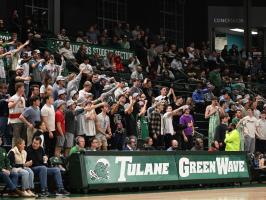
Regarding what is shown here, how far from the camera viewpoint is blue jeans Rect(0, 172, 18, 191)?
17.4m

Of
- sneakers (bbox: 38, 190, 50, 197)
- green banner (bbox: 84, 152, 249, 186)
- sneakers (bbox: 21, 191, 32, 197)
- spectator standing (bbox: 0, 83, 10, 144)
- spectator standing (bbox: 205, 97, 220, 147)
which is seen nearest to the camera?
sneakers (bbox: 21, 191, 32, 197)

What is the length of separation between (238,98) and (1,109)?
45.6ft

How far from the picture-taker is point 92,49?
3059cm

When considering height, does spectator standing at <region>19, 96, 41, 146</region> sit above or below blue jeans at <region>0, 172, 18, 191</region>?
above

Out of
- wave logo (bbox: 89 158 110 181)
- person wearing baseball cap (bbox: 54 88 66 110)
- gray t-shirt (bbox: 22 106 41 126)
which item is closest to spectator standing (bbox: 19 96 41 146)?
gray t-shirt (bbox: 22 106 41 126)

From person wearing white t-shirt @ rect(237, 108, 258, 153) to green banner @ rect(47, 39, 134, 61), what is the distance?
289 inches

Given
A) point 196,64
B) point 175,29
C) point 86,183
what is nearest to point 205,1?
point 175,29

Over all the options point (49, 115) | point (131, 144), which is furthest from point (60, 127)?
point (131, 144)

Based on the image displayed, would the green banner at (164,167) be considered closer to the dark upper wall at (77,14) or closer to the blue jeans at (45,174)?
the blue jeans at (45,174)

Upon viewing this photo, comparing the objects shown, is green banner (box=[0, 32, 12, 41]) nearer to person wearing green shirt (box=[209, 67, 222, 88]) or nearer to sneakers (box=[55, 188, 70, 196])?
sneakers (box=[55, 188, 70, 196])

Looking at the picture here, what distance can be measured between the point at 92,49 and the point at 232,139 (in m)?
8.24

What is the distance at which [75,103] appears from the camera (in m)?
20.7

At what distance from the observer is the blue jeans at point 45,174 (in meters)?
18.2

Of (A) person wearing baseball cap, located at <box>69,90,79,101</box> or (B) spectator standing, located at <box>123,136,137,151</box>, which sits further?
(B) spectator standing, located at <box>123,136,137,151</box>
